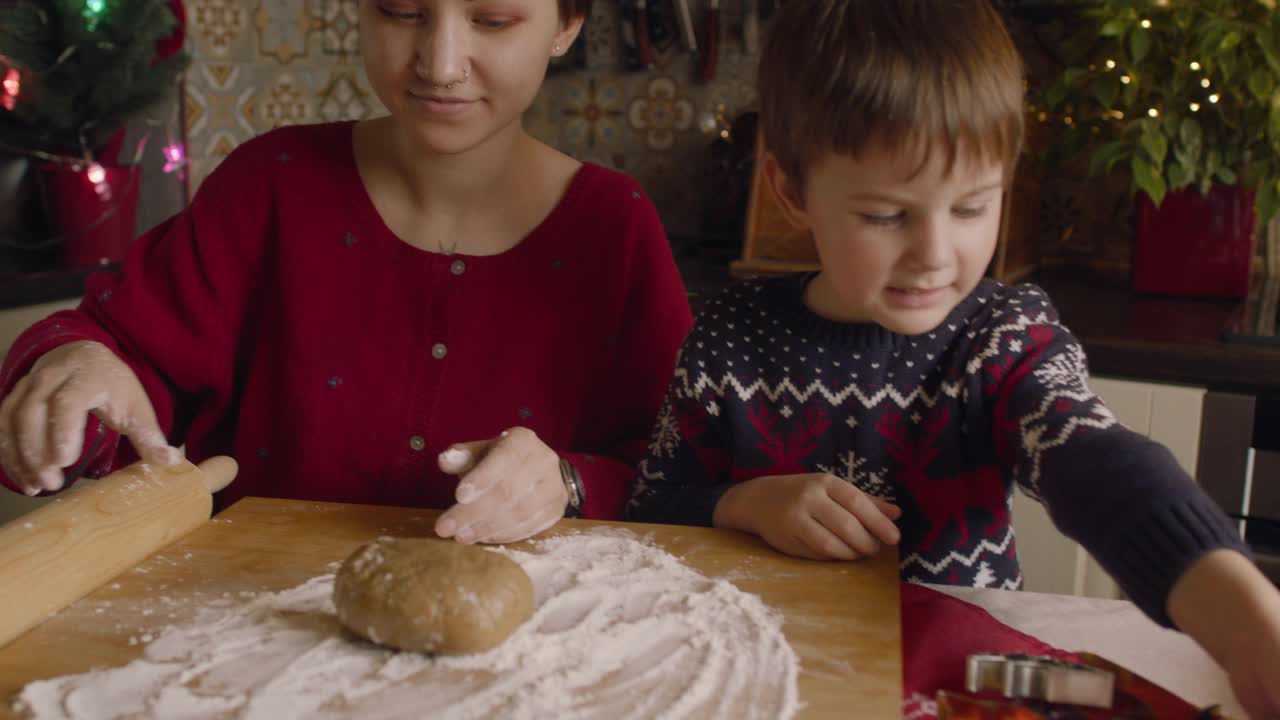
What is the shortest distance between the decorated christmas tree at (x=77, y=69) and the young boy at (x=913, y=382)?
1.29 m

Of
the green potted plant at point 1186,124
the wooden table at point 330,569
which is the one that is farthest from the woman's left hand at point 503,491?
the green potted plant at point 1186,124

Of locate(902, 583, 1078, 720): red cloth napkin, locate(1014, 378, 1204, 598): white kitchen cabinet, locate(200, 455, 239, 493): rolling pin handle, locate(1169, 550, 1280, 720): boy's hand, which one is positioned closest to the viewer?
locate(1169, 550, 1280, 720): boy's hand

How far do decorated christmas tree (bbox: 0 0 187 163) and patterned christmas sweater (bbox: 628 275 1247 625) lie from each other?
1286 millimetres

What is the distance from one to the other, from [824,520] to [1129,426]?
33.0 inches

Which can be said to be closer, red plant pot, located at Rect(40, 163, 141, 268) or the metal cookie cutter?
the metal cookie cutter

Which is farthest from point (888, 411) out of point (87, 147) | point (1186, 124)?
point (87, 147)

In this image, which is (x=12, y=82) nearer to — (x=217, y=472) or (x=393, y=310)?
(x=393, y=310)

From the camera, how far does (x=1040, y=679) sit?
0.58 meters

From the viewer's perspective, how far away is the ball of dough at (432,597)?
612 mm

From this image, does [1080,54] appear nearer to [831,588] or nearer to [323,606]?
[831,588]

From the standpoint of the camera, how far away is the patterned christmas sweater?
874 mm

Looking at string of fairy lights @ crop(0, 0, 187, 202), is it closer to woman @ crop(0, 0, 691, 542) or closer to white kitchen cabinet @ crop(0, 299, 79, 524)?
white kitchen cabinet @ crop(0, 299, 79, 524)

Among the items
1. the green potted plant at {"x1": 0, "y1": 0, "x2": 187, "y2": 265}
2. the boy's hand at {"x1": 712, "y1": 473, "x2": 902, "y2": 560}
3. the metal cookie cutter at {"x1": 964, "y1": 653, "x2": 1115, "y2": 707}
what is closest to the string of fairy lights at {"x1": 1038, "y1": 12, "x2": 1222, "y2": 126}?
the boy's hand at {"x1": 712, "y1": 473, "x2": 902, "y2": 560}

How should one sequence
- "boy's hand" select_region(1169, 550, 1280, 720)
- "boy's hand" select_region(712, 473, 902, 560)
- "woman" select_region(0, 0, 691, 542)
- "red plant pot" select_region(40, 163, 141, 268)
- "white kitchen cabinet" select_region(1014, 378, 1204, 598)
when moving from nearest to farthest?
"boy's hand" select_region(1169, 550, 1280, 720)
"boy's hand" select_region(712, 473, 902, 560)
"woman" select_region(0, 0, 691, 542)
"white kitchen cabinet" select_region(1014, 378, 1204, 598)
"red plant pot" select_region(40, 163, 141, 268)
